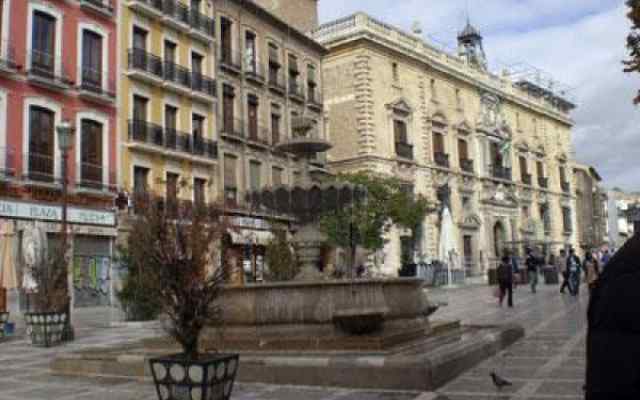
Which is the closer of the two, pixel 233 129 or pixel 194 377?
pixel 194 377

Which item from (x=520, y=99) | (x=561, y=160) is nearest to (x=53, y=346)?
(x=520, y=99)

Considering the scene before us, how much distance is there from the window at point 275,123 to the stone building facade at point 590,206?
41320 millimetres

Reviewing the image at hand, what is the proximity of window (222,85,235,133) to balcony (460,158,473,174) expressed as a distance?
18.7 metres

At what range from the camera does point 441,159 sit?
136ft

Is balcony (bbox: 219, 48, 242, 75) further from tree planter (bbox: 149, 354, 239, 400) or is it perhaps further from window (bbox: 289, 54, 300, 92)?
tree planter (bbox: 149, 354, 239, 400)

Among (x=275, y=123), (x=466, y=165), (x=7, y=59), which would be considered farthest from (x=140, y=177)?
(x=466, y=165)

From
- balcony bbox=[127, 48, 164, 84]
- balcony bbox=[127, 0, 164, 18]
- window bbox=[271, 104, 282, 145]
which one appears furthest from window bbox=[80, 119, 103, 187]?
window bbox=[271, 104, 282, 145]

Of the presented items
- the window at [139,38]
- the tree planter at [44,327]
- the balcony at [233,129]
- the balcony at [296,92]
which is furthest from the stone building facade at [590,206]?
the tree planter at [44,327]

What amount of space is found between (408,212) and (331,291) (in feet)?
71.0

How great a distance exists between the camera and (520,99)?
2064 inches

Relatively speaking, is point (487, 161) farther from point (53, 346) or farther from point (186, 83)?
point (53, 346)

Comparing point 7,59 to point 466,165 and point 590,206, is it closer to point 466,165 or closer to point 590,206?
point 466,165

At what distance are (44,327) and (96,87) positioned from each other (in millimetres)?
13762

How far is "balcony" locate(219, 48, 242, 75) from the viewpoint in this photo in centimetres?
3020
